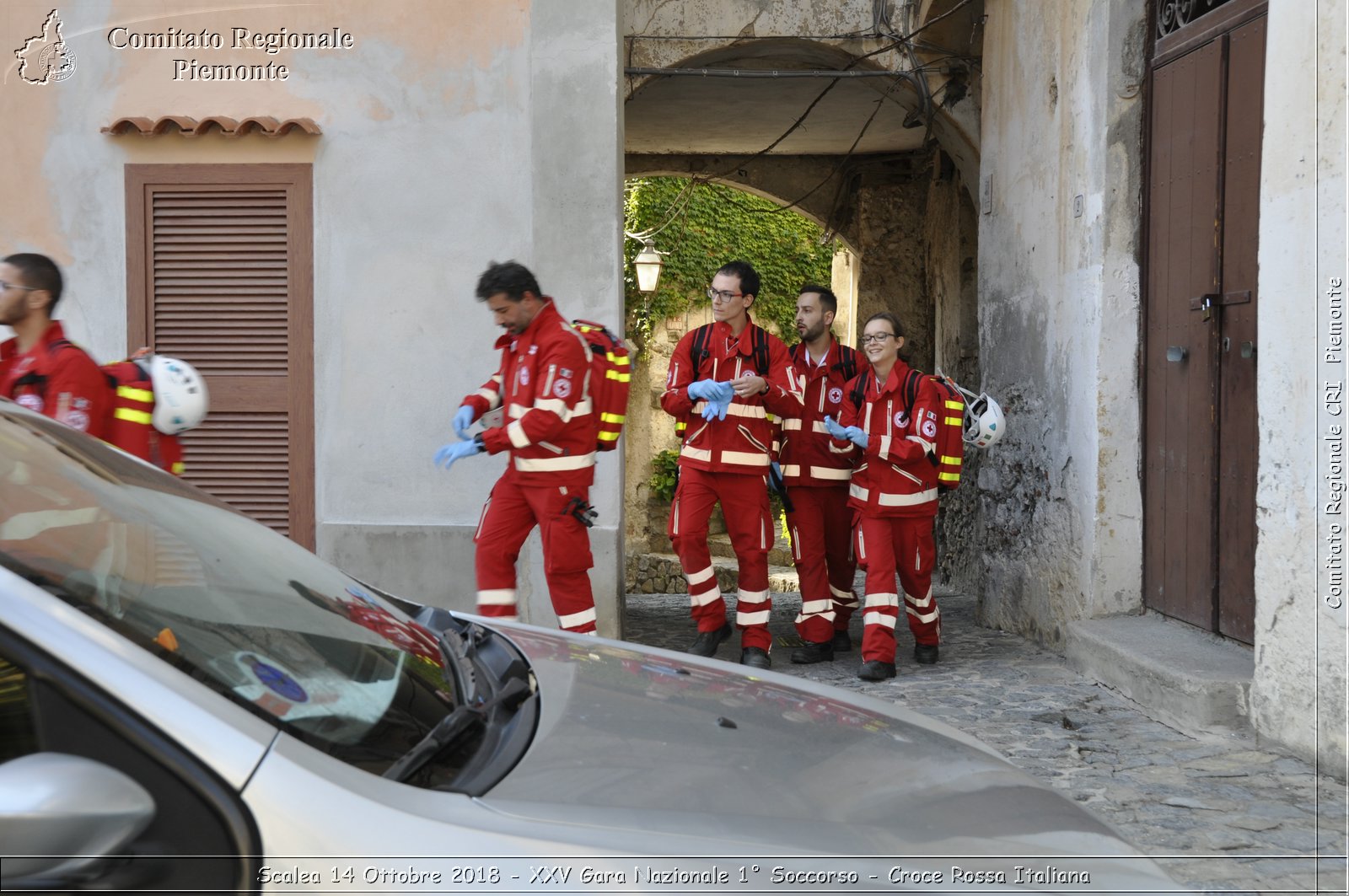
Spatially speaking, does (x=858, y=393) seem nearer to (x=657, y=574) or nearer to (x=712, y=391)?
(x=712, y=391)

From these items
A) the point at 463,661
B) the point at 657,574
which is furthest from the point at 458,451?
the point at 657,574

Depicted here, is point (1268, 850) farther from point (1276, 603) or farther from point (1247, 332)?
point (1247, 332)

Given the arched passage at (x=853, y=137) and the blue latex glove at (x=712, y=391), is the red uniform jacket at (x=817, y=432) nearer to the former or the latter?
the blue latex glove at (x=712, y=391)

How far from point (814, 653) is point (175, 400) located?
392cm

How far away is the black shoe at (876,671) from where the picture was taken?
6336 millimetres

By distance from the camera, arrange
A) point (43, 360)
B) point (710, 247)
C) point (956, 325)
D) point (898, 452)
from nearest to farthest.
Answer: point (43, 360)
point (898, 452)
point (956, 325)
point (710, 247)

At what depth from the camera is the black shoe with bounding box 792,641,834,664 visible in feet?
23.0

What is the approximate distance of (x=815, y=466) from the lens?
7105 mm

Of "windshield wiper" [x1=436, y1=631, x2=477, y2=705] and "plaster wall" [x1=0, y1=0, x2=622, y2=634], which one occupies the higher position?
"plaster wall" [x1=0, y1=0, x2=622, y2=634]

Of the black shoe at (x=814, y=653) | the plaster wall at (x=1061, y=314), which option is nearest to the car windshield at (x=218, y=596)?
the black shoe at (x=814, y=653)

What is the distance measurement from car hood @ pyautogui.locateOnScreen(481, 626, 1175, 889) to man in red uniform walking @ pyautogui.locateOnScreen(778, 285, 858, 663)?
4422 mm

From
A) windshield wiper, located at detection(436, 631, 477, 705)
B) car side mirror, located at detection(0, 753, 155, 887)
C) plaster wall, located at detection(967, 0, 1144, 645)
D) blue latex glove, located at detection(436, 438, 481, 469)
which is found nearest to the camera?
car side mirror, located at detection(0, 753, 155, 887)

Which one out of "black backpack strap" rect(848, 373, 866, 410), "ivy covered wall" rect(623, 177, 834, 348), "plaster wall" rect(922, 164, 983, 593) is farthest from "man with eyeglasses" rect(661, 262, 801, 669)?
"ivy covered wall" rect(623, 177, 834, 348)

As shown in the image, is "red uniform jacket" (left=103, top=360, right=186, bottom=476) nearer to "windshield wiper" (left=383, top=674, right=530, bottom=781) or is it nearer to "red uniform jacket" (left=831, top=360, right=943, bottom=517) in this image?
"windshield wiper" (left=383, top=674, right=530, bottom=781)
